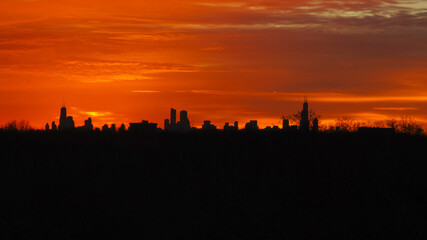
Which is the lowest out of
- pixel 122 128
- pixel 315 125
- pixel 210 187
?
pixel 210 187

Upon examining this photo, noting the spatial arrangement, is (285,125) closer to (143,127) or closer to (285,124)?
(285,124)

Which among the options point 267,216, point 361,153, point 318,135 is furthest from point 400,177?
point 267,216

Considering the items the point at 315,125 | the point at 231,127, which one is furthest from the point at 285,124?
the point at 231,127

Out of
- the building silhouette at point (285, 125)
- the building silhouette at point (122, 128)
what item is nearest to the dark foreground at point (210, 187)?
the building silhouette at point (122, 128)

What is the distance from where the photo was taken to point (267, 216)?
2772 cm

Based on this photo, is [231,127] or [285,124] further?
[285,124]

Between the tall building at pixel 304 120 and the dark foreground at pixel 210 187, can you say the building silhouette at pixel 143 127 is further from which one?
the tall building at pixel 304 120

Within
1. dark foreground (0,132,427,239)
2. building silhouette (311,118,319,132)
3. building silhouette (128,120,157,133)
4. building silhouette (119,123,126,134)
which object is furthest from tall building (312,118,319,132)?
building silhouette (119,123,126,134)

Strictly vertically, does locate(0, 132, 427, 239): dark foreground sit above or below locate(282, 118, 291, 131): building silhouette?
below

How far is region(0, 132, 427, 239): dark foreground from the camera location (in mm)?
27047

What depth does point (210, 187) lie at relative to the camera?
96.4ft

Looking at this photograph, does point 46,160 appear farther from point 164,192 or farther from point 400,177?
point 400,177

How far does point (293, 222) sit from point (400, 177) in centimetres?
629

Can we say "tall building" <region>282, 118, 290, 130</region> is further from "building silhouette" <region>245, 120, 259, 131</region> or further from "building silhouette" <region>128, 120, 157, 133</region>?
"building silhouette" <region>128, 120, 157, 133</region>
